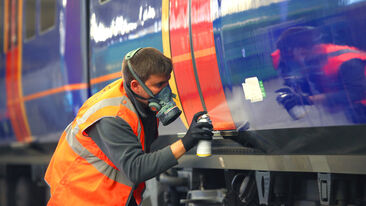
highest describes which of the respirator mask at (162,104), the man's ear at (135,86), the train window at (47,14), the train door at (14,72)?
the train window at (47,14)

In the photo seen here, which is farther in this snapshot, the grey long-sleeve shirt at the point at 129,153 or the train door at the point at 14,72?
the train door at the point at 14,72

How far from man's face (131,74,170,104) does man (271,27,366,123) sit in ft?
1.88

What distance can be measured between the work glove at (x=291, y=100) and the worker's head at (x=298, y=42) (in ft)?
0.54

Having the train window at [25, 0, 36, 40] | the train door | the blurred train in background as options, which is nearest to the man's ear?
the blurred train in background

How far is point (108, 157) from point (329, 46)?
1177 millimetres

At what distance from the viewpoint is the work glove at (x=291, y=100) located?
10.00 ft

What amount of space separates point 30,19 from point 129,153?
4.51 metres

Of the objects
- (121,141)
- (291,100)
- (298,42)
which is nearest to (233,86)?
(291,100)

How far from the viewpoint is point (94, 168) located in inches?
126

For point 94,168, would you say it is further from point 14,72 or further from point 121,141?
point 14,72

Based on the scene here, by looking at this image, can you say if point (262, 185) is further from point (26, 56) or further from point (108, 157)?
point (26, 56)

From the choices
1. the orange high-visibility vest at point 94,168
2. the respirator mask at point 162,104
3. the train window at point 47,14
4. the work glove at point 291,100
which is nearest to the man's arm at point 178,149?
the respirator mask at point 162,104

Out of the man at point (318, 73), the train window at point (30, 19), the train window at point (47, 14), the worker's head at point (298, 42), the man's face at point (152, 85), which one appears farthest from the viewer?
the train window at point (30, 19)

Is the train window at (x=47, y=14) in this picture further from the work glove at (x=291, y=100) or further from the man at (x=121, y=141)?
the work glove at (x=291, y=100)
